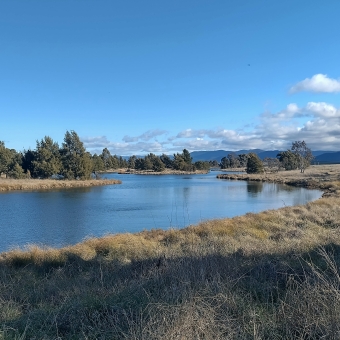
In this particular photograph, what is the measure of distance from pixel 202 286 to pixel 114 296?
4.18 ft

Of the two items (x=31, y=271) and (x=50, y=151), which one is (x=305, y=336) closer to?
(x=31, y=271)

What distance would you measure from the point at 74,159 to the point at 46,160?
15.9 ft

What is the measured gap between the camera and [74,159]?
59.7 metres

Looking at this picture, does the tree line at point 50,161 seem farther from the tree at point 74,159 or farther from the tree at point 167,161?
the tree at point 167,161

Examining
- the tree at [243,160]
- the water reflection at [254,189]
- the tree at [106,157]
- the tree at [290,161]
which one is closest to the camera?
the water reflection at [254,189]

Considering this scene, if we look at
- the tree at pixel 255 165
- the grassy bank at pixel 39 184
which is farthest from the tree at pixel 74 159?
the tree at pixel 255 165

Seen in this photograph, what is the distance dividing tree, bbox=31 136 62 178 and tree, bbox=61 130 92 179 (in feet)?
4.27

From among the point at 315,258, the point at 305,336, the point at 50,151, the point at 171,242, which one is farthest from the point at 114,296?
the point at 50,151

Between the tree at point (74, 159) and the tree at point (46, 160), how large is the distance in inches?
51.2

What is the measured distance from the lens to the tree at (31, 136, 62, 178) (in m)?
57.9

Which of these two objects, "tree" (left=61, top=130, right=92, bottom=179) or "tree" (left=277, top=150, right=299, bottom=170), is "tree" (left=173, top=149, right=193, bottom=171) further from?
"tree" (left=61, top=130, right=92, bottom=179)

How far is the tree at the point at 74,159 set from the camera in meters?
59.3

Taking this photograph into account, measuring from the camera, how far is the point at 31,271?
932 cm

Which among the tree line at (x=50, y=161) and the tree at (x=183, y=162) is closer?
A: the tree line at (x=50, y=161)
